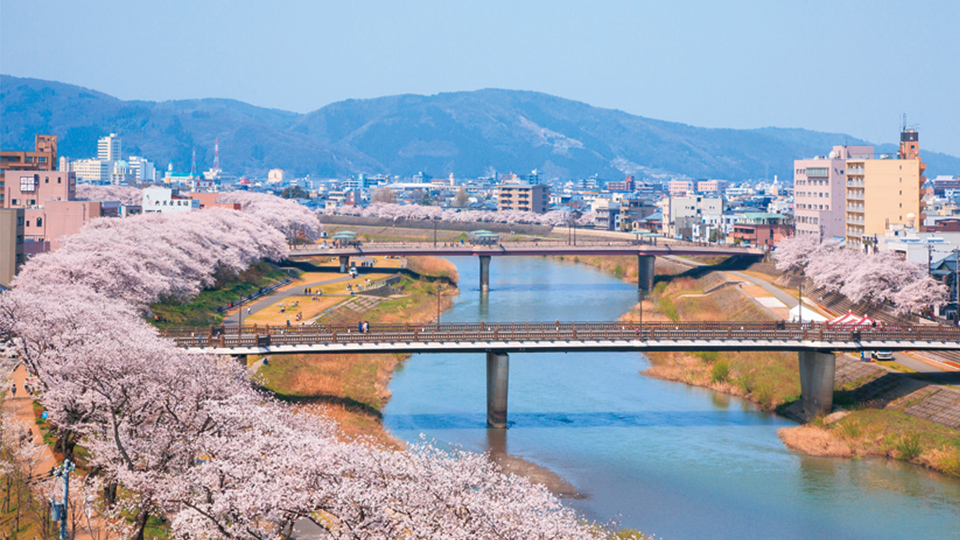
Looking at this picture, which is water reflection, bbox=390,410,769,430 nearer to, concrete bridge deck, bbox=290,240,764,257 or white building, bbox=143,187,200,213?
concrete bridge deck, bbox=290,240,764,257

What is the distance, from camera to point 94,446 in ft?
72.7

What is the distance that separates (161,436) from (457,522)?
8.86 m

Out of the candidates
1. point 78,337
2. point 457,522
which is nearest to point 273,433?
point 457,522

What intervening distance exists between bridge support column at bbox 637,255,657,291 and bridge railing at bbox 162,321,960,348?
44.6 metres

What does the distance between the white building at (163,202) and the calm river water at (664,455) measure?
181 feet

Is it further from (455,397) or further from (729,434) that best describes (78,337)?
(729,434)

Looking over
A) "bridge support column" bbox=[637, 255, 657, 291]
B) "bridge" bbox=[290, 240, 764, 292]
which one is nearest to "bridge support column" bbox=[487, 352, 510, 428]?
"bridge" bbox=[290, 240, 764, 292]

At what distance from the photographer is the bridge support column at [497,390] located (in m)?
36.2

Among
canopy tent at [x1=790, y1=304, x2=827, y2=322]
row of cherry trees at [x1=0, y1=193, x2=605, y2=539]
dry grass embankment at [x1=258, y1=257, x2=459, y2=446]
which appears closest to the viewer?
row of cherry trees at [x1=0, y1=193, x2=605, y2=539]

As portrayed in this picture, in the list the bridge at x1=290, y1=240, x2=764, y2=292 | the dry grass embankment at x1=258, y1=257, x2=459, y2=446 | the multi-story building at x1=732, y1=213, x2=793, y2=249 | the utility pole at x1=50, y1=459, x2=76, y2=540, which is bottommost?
the dry grass embankment at x1=258, y1=257, x2=459, y2=446

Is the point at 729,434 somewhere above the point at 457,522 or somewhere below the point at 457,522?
below

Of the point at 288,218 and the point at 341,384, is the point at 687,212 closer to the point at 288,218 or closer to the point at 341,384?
the point at 288,218

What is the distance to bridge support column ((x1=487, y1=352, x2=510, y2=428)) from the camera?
36188 millimetres

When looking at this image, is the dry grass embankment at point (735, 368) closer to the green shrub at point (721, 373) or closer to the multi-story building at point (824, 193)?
the green shrub at point (721, 373)
